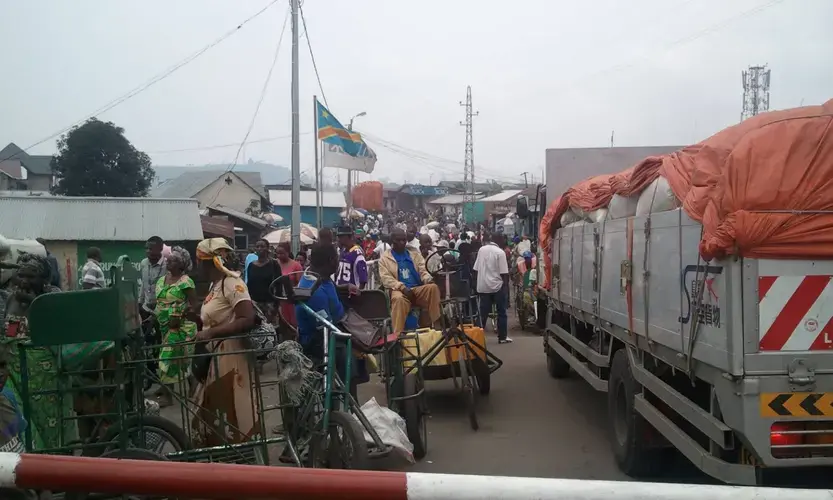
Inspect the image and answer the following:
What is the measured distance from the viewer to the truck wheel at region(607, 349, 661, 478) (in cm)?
540

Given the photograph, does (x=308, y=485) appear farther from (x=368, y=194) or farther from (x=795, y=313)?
(x=368, y=194)

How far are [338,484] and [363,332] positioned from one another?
3858mm

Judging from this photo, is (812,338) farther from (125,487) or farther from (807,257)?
(125,487)

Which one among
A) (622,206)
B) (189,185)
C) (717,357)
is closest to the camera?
(717,357)

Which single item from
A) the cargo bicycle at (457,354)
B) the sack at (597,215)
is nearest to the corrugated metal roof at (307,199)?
the cargo bicycle at (457,354)

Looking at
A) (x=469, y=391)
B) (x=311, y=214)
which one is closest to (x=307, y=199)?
(x=311, y=214)

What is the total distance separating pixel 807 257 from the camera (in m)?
3.72

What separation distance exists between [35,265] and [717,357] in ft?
16.7

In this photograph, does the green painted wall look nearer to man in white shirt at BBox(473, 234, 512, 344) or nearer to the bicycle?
man in white shirt at BBox(473, 234, 512, 344)

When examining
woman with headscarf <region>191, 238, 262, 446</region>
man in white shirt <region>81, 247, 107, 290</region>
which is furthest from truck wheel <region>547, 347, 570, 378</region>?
man in white shirt <region>81, 247, 107, 290</region>

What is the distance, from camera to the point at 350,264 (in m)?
9.55

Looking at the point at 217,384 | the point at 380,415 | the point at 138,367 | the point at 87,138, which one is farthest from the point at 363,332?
the point at 87,138

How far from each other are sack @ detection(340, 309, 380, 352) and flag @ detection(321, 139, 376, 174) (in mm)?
12278

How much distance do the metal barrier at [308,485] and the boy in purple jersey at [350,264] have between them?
24.5 ft
